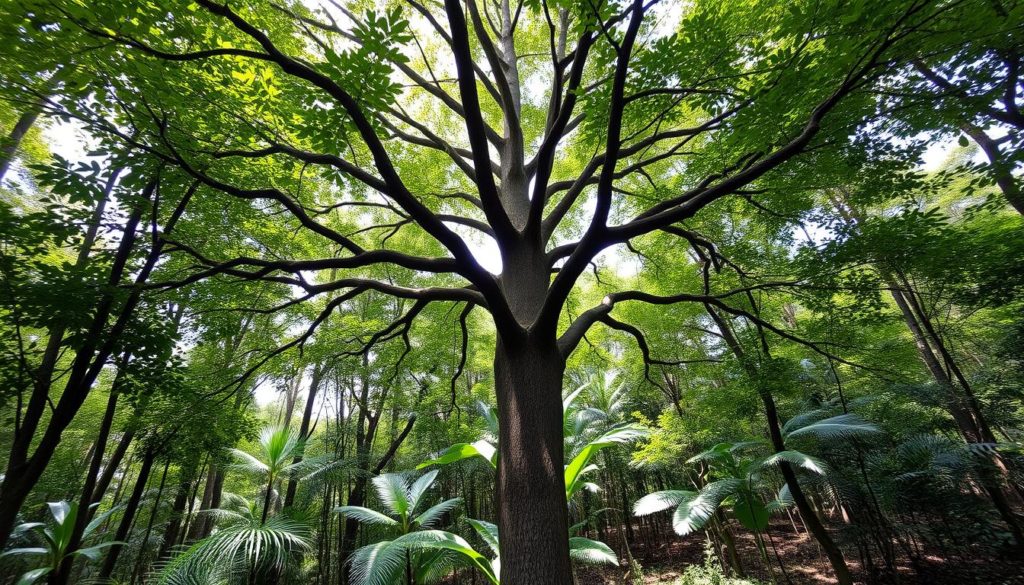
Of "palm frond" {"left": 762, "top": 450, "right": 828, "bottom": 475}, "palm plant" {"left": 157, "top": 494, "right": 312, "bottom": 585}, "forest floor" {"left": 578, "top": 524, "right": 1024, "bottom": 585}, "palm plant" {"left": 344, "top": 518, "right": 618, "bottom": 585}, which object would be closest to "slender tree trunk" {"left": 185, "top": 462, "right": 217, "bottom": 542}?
"palm plant" {"left": 157, "top": 494, "right": 312, "bottom": 585}

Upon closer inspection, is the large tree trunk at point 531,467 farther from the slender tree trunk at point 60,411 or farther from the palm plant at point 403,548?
the slender tree trunk at point 60,411

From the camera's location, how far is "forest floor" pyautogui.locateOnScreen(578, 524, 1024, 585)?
5613mm

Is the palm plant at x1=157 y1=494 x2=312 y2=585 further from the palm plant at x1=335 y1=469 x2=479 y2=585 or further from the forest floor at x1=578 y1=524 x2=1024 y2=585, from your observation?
the forest floor at x1=578 y1=524 x2=1024 y2=585

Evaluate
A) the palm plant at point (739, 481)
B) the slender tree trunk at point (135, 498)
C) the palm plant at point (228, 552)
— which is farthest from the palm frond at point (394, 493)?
the palm plant at point (739, 481)

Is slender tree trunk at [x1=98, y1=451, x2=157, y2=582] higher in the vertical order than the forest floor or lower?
higher

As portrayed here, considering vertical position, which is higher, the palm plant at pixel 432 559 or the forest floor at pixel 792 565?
the palm plant at pixel 432 559

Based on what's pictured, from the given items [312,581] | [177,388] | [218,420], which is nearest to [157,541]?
[312,581]


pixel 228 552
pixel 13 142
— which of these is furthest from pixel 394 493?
pixel 13 142

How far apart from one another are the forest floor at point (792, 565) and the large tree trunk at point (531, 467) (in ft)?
17.0

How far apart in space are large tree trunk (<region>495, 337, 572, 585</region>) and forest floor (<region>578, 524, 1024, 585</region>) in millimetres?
5168

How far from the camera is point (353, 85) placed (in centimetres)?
229

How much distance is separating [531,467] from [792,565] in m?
11.3

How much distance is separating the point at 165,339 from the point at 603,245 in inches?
140

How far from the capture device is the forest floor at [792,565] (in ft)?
18.4
